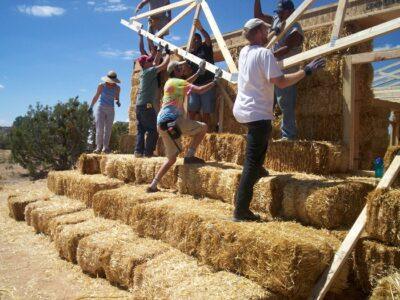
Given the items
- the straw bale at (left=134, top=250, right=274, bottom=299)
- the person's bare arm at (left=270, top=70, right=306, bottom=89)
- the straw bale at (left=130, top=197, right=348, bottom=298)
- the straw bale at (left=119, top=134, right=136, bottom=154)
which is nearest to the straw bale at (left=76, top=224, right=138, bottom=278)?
the straw bale at (left=130, top=197, right=348, bottom=298)

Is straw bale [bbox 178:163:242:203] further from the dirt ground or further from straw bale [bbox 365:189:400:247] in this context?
straw bale [bbox 365:189:400:247]

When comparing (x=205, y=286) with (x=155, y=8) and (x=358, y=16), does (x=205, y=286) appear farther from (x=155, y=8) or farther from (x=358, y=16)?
(x=155, y=8)

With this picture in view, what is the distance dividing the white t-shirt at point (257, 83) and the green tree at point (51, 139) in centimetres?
1478

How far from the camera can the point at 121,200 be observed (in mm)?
6434

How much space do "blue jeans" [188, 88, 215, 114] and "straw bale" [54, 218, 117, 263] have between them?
282 centimetres

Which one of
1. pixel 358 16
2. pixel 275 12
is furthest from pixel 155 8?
pixel 358 16

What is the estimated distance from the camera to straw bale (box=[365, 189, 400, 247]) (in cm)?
359

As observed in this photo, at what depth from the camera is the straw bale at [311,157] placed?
525 centimetres

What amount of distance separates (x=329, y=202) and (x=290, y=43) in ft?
9.18

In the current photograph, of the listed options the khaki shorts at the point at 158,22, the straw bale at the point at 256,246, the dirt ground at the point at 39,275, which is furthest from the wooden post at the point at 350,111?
the khaki shorts at the point at 158,22

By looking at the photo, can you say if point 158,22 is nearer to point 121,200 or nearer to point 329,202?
point 121,200

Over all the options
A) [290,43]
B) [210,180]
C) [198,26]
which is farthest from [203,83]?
[210,180]

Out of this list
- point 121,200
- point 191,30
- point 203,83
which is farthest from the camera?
point 191,30

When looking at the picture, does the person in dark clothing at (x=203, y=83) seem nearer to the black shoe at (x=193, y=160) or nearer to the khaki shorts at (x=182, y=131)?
the khaki shorts at (x=182, y=131)
